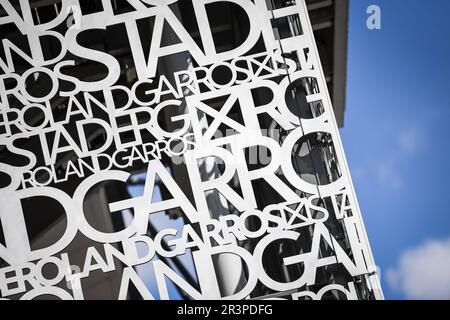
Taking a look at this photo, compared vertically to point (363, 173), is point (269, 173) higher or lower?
higher

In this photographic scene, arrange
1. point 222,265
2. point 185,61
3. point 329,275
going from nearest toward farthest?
point 329,275 → point 222,265 → point 185,61

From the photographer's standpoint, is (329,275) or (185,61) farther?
(185,61)

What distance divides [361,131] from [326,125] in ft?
23.5

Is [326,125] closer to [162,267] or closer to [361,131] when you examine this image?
[162,267]

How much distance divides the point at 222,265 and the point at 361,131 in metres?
6.28

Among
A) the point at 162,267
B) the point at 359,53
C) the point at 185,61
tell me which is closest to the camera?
the point at 162,267

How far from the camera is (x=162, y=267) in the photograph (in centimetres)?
336

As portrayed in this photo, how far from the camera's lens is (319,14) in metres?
7.01

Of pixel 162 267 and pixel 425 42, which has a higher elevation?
pixel 425 42
